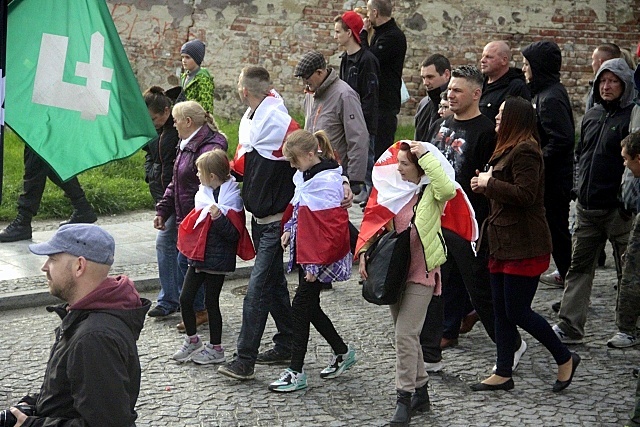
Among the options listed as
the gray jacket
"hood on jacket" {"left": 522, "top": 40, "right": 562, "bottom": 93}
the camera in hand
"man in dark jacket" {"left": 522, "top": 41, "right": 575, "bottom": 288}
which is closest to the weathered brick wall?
the gray jacket

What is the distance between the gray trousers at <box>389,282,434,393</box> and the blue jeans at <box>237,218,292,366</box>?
1.13 meters

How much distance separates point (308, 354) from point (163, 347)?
39.7 inches

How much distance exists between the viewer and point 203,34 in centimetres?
1544

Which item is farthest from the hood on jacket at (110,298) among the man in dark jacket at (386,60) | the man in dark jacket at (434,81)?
the man in dark jacket at (386,60)

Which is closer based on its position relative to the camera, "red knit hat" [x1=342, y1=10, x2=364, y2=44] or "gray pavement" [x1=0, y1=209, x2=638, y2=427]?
"gray pavement" [x1=0, y1=209, x2=638, y2=427]

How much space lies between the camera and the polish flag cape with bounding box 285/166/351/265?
656 cm

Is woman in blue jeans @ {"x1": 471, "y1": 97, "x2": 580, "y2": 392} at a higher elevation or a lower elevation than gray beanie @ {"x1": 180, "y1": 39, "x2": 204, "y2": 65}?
lower

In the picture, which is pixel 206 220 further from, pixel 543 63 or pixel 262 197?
pixel 543 63

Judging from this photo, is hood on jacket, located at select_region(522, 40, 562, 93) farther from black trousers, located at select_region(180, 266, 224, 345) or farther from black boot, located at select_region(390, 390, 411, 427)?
black boot, located at select_region(390, 390, 411, 427)

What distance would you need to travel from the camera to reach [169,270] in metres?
8.16

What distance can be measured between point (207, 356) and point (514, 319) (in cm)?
202

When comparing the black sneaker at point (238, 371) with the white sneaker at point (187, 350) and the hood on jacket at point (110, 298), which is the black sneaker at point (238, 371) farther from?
the hood on jacket at point (110, 298)

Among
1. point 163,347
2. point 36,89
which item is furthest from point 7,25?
point 163,347

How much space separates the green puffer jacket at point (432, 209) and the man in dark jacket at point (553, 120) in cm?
212
